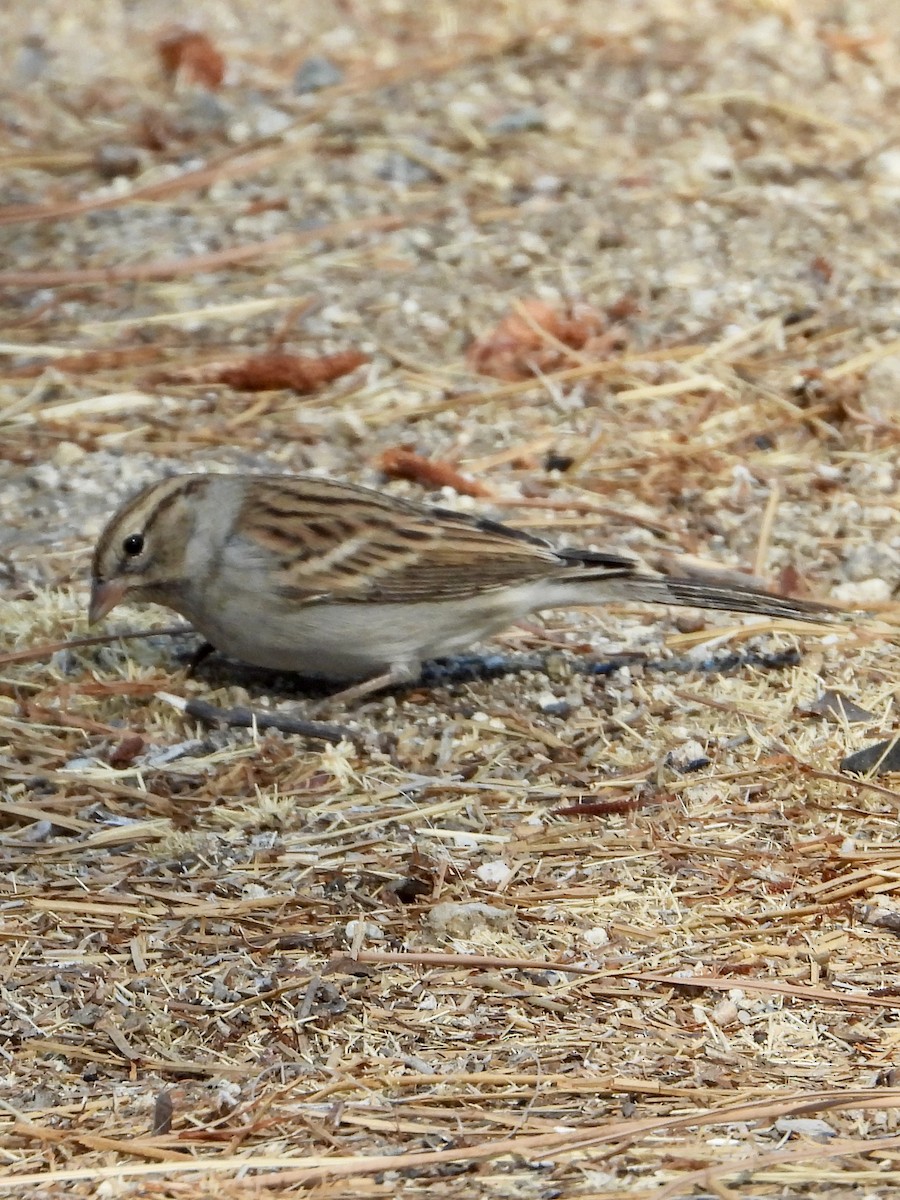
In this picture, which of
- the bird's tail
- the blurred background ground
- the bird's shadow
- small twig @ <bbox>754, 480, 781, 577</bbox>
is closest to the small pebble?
the blurred background ground

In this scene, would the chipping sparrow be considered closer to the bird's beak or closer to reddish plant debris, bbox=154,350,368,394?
the bird's beak

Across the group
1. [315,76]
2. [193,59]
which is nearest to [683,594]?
[315,76]

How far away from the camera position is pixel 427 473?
6.55 metres

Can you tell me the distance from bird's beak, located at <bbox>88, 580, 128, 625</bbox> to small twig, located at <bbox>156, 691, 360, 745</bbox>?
365 millimetres

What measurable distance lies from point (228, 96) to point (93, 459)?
3.42 meters

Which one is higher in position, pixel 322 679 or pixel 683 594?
pixel 683 594

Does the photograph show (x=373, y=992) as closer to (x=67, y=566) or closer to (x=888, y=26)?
(x=67, y=566)

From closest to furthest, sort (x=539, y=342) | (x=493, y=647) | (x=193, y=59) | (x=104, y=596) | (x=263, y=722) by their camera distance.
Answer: (x=263, y=722) → (x=104, y=596) → (x=493, y=647) → (x=539, y=342) → (x=193, y=59)

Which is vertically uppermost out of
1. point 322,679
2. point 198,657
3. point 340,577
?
point 340,577

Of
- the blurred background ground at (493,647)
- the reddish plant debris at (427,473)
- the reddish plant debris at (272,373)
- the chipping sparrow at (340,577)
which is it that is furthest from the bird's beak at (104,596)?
the reddish plant debris at (272,373)

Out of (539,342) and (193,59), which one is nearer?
(539,342)

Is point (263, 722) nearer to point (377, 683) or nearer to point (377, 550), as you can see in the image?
point (377, 683)

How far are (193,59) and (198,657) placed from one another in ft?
16.5

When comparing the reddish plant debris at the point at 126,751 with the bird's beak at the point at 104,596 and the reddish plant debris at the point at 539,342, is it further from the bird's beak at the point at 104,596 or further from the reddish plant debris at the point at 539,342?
the reddish plant debris at the point at 539,342
